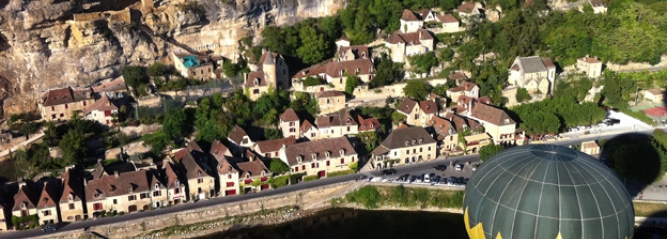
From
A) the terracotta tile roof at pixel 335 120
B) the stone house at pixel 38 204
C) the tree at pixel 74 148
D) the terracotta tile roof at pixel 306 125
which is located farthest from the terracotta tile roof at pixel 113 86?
the terracotta tile roof at pixel 335 120

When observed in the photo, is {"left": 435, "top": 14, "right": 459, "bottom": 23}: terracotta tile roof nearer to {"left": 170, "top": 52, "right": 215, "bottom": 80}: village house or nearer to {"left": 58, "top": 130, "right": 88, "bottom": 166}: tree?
{"left": 170, "top": 52, "right": 215, "bottom": 80}: village house

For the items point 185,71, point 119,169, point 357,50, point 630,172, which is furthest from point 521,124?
point 119,169

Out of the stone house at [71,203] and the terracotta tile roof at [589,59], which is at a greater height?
the terracotta tile roof at [589,59]

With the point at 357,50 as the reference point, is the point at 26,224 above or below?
below

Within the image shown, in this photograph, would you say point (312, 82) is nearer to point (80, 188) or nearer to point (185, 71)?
point (185, 71)

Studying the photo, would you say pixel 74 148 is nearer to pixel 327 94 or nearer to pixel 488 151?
pixel 327 94

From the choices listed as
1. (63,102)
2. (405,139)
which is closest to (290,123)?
(405,139)

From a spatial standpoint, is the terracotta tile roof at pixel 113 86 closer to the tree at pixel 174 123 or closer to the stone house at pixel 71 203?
the tree at pixel 174 123
